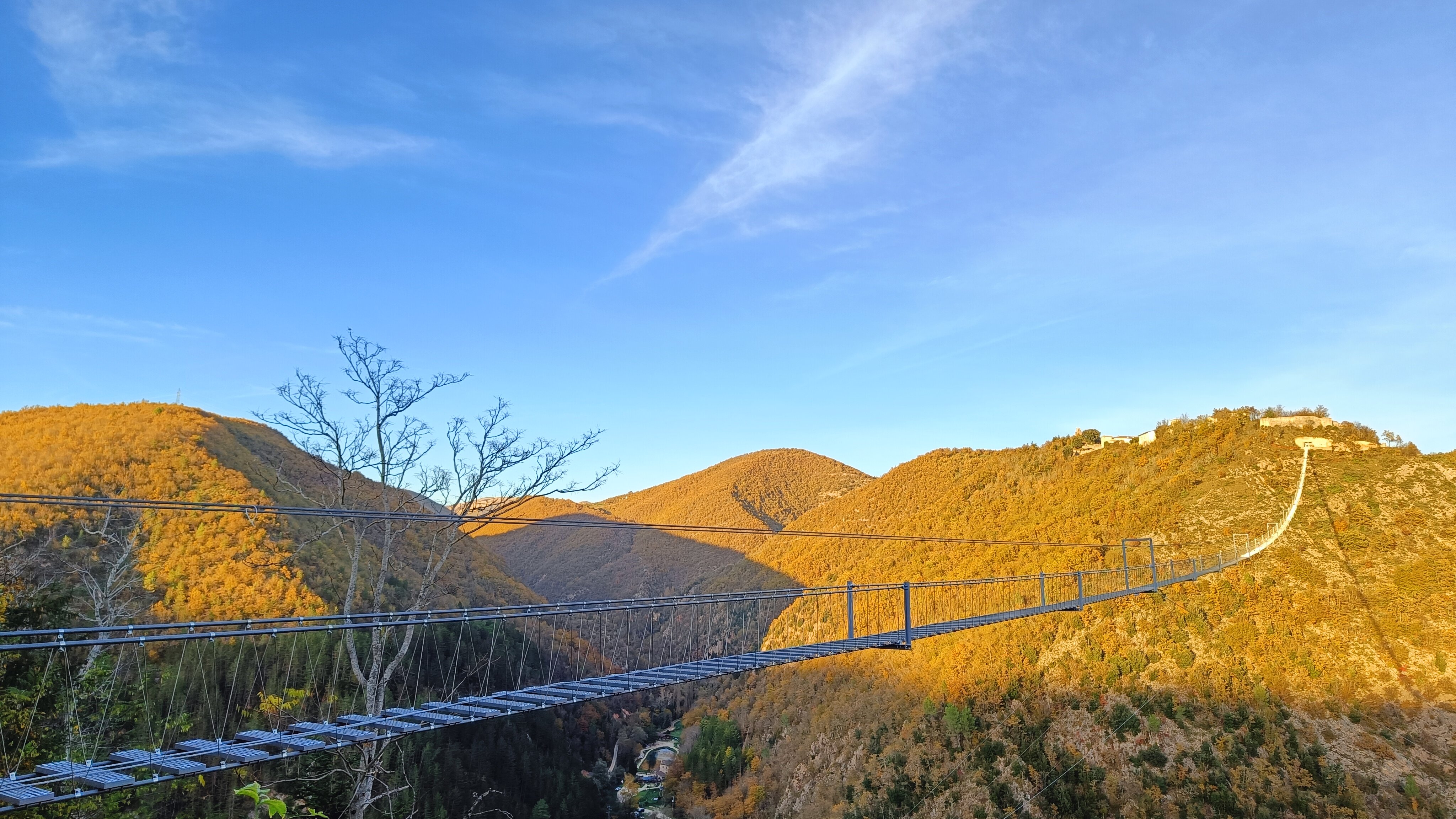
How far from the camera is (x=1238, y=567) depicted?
24.7m

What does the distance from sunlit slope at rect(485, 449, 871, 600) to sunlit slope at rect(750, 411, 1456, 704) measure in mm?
20975

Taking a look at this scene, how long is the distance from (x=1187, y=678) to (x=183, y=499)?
3776 centimetres

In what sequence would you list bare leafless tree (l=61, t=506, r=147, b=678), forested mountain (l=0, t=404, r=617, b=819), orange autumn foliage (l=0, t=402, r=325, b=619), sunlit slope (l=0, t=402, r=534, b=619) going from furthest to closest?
orange autumn foliage (l=0, t=402, r=325, b=619)
sunlit slope (l=0, t=402, r=534, b=619)
bare leafless tree (l=61, t=506, r=147, b=678)
forested mountain (l=0, t=404, r=617, b=819)

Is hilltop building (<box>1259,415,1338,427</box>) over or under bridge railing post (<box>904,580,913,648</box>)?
over

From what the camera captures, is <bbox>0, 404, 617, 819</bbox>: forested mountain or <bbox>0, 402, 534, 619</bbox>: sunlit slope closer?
<bbox>0, 404, 617, 819</bbox>: forested mountain

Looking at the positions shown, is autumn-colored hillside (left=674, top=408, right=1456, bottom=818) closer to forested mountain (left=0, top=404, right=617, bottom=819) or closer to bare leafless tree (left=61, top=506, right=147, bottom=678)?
forested mountain (left=0, top=404, right=617, bottom=819)

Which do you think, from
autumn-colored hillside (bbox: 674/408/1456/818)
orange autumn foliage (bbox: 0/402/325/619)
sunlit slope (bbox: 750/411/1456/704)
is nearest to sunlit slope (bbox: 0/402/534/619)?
orange autumn foliage (bbox: 0/402/325/619)

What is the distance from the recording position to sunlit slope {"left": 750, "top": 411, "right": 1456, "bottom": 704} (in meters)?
19.9

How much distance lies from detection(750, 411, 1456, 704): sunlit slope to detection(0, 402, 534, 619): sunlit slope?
2377 cm

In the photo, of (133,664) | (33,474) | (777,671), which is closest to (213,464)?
(33,474)

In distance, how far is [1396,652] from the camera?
19.4 metres

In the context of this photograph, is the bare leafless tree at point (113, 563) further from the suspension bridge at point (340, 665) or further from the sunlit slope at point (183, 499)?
the suspension bridge at point (340, 665)

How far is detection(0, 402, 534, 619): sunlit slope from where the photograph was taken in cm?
2475

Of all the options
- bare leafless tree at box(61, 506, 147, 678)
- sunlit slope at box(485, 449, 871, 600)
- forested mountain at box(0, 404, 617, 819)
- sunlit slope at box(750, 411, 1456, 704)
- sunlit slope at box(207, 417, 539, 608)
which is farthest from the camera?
sunlit slope at box(485, 449, 871, 600)
